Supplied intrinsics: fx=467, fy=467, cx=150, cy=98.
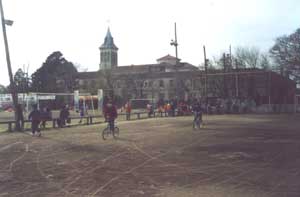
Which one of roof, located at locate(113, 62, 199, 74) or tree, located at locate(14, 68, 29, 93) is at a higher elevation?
roof, located at locate(113, 62, 199, 74)

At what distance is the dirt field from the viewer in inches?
354

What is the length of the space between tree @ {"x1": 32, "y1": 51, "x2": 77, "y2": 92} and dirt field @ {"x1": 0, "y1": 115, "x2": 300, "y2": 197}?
250 feet

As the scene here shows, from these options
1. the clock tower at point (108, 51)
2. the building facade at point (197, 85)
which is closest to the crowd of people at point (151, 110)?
the building facade at point (197, 85)

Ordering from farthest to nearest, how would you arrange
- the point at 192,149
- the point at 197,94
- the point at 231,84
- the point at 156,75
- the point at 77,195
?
the point at 156,75 → the point at 197,94 → the point at 231,84 → the point at 192,149 → the point at 77,195

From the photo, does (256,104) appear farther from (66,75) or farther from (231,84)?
(66,75)

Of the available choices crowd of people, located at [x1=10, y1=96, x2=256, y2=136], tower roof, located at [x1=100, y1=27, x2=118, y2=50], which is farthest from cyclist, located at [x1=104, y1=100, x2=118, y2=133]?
tower roof, located at [x1=100, y1=27, x2=118, y2=50]

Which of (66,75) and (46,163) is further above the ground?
(66,75)

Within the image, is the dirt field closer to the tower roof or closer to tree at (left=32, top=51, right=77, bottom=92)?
tree at (left=32, top=51, right=77, bottom=92)

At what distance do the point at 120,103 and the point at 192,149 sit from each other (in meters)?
74.4

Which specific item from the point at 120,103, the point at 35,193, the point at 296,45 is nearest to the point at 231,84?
the point at 296,45

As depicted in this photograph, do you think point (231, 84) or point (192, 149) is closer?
point (192, 149)

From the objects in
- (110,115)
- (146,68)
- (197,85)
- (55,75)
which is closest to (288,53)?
(197,85)

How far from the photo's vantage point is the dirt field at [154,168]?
8984 millimetres

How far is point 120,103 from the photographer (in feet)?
294
